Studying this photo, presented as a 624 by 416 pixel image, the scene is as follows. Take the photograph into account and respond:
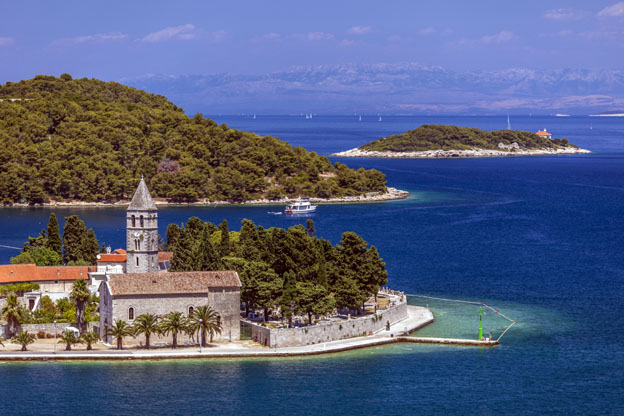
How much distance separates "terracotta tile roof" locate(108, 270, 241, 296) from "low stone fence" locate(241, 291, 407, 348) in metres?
3.85

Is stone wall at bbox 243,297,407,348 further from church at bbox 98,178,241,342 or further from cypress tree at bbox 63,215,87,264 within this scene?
cypress tree at bbox 63,215,87,264

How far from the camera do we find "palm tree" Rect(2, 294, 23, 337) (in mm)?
68938

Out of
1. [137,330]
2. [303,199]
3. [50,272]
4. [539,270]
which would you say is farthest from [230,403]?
[303,199]

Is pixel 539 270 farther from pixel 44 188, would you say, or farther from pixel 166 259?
pixel 44 188

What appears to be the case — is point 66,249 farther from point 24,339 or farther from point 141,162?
point 141,162

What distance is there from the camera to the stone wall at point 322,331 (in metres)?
67.4

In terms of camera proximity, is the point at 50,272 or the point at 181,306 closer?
the point at 181,306

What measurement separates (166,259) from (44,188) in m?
92.5

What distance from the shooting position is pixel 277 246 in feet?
254

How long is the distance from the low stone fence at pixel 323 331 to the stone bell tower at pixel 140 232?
9.61 metres

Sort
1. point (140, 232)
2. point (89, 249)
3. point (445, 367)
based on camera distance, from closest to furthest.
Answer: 1. point (445, 367)
2. point (140, 232)
3. point (89, 249)

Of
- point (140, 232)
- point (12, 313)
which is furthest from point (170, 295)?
point (12, 313)

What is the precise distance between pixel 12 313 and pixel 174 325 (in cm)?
1159

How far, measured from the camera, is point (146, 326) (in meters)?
66.4
